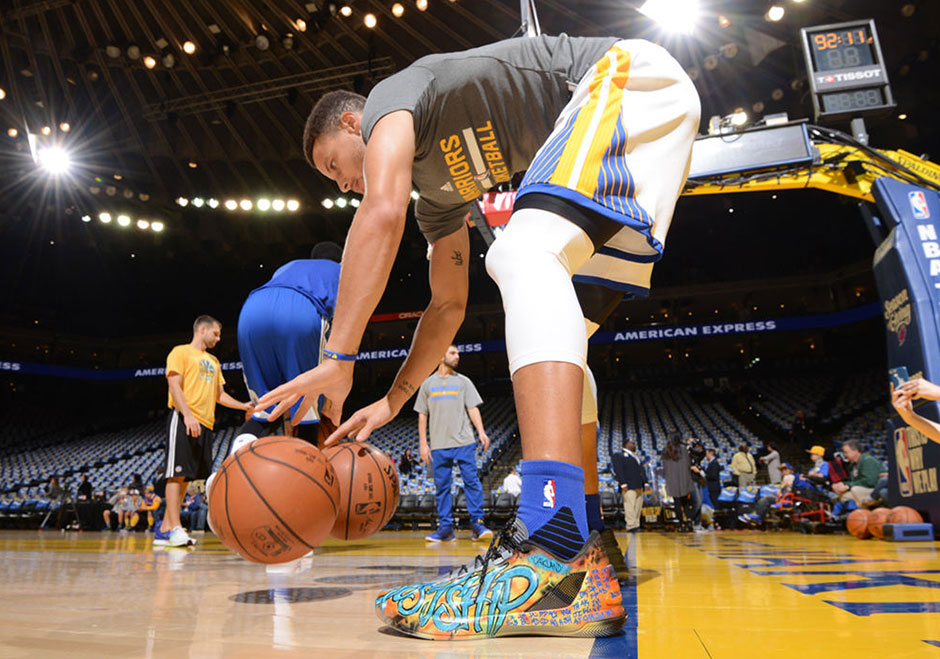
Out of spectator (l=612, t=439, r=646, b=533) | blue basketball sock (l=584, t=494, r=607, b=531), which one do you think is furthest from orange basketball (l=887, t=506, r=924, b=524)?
blue basketball sock (l=584, t=494, r=607, b=531)

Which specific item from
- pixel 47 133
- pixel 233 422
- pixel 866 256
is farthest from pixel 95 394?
pixel 866 256

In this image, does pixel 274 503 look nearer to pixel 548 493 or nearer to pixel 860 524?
pixel 548 493

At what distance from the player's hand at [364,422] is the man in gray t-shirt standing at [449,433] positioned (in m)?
3.81

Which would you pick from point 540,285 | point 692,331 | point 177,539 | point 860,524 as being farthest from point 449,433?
point 692,331

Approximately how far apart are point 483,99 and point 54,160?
654 inches

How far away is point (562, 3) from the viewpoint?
988 cm

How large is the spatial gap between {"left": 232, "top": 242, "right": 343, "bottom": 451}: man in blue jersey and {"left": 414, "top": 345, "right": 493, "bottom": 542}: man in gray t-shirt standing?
2498 mm

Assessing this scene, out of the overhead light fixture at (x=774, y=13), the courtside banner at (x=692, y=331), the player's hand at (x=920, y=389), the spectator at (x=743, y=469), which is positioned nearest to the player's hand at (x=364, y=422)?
the player's hand at (x=920, y=389)

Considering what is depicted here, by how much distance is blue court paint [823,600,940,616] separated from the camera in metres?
1.19

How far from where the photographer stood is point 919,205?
19.5 feet

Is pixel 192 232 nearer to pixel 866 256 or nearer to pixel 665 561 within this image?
pixel 665 561

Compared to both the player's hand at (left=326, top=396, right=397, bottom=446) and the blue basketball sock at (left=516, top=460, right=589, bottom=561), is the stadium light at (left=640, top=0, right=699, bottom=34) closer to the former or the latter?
the player's hand at (left=326, top=396, right=397, bottom=446)

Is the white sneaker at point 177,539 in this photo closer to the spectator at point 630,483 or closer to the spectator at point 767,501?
the spectator at point 630,483

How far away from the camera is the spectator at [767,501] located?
8258mm
